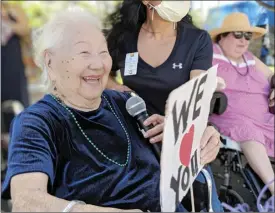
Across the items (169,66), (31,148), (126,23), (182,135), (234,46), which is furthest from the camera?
(234,46)

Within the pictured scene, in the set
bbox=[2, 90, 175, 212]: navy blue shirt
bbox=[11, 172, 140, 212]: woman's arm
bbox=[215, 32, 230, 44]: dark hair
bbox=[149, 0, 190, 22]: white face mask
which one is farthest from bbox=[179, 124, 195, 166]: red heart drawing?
bbox=[215, 32, 230, 44]: dark hair

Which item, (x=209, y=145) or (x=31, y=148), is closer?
(x=31, y=148)

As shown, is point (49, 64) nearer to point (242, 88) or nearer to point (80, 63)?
point (80, 63)

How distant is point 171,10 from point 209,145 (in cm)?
60

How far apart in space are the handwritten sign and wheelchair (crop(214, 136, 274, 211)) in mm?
1067

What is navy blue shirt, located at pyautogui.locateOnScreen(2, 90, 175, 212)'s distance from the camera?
4.35 ft

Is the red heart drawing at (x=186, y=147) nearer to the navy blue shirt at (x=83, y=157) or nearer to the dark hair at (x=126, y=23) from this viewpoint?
the navy blue shirt at (x=83, y=157)

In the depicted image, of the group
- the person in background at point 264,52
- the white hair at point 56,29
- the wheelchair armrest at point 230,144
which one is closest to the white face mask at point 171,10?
the white hair at point 56,29

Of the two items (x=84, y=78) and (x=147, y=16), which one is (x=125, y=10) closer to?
(x=147, y=16)

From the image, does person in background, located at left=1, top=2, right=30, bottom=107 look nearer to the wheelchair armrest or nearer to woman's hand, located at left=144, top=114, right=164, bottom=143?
the wheelchair armrest

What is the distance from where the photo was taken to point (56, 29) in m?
1.48

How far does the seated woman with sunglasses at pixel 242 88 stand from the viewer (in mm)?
2475

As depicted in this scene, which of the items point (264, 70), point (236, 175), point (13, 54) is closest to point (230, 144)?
point (236, 175)

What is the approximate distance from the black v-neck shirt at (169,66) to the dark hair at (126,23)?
2cm
